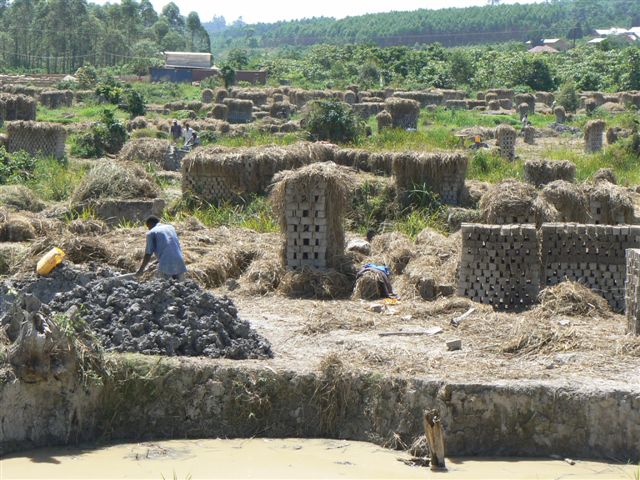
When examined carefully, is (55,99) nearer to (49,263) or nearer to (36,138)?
(36,138)

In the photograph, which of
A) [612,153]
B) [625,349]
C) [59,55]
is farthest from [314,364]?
[59,55]

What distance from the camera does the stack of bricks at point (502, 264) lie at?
12.9 m

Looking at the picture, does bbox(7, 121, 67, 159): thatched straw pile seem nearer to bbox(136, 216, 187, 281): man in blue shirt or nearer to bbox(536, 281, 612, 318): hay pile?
bbox(136, 216, 187, 281): man in blue shirt

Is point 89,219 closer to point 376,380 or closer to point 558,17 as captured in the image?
point 376,380

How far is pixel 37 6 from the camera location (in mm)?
90000

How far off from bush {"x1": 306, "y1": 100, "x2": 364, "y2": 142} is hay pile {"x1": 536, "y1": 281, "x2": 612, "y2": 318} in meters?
14.1

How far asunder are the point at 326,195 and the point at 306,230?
19.2 inches

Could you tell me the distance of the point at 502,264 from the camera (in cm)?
1294

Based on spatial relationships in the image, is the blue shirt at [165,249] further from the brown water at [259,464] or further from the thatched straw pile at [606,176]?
the thatched straw pile at [606,176]

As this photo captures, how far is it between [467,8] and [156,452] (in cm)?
17206

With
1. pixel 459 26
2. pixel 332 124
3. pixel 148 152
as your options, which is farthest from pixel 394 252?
pixel 459 26

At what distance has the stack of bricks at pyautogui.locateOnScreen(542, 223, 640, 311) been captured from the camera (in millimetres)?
13016

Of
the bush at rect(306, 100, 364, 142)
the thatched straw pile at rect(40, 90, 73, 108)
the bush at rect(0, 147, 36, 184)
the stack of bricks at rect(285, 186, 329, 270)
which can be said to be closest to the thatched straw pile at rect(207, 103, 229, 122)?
the thatched straw pile at rect(40, 90, 73, 108)

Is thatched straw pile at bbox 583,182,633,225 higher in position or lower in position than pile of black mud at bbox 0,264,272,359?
higher
